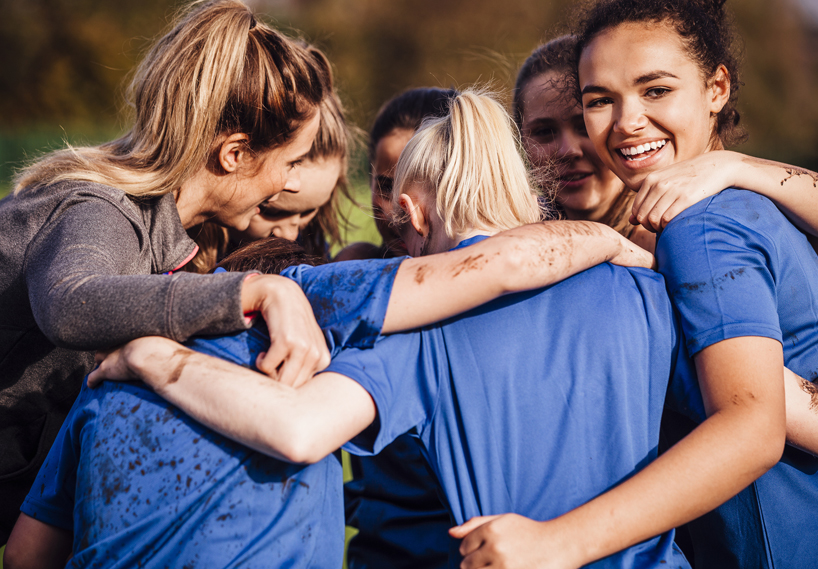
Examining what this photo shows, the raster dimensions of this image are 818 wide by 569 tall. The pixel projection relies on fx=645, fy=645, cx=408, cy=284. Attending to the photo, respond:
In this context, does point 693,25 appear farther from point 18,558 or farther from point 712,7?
point 18,558

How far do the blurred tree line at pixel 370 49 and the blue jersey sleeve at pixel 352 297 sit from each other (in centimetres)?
2768

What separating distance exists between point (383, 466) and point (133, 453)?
0.89 meters

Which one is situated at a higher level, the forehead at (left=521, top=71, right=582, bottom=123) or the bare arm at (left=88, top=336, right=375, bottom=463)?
the forehead at (left=521, top=71, right=582, bottom=123)

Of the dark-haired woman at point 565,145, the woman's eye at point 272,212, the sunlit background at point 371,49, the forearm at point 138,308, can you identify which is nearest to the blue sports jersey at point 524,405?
the forearm at point 138,308

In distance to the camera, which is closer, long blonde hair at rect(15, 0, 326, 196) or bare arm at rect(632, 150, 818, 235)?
bare arm at rect(632, 150, 818, 235)

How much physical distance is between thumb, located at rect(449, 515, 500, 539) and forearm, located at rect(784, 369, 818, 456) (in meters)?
0.96

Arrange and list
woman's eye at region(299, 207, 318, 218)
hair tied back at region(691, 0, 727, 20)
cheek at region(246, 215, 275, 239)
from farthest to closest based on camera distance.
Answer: woman's eye at region(299, 207, 318, 218) < cheek at region(246, 215, 275, 239) < hair tied back at region(691, 0, 727, 20)

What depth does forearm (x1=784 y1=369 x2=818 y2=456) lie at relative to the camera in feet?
6.20

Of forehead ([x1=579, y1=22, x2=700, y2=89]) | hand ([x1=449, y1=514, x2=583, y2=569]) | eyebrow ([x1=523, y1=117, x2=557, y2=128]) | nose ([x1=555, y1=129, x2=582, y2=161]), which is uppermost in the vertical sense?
forehead ([x1=579, y1=22, x2=700, y2=89])

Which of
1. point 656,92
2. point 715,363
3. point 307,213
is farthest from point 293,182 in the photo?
point 715,363

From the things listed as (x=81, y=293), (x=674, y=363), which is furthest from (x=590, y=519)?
(x=81, y=293)

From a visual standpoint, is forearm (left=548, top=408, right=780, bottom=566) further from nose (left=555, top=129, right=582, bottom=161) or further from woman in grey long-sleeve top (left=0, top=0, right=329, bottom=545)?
nose (left=555, top=129, right=582, bottom=161)

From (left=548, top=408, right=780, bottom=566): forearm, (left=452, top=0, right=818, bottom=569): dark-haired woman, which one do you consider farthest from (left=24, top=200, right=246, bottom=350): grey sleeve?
(left=548, top=408, right=780, bottom=566): forearm

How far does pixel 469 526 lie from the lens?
164 centimetres
